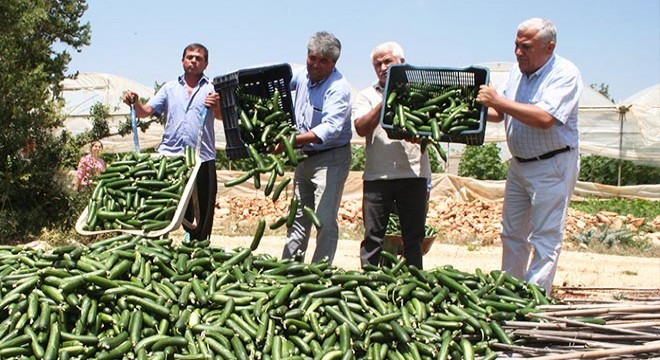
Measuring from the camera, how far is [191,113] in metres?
7.28

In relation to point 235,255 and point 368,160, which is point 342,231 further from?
point 235,255

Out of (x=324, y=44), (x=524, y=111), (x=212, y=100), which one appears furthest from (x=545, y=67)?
(x=212, y=100)

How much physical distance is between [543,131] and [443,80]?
38.9 inches

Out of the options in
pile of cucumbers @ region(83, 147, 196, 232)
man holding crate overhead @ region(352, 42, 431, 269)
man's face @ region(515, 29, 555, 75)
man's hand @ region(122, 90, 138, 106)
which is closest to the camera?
pile of cucumbers @ region(83, 147, 196, 232)

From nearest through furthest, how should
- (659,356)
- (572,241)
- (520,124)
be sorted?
(659,356) → (520,124) → (572,241)

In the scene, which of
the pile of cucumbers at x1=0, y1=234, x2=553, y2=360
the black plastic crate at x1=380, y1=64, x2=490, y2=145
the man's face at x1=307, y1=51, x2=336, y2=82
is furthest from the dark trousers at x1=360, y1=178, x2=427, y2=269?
the pile of cucumbers at x1=0, y1=234, x2=553, y2=360

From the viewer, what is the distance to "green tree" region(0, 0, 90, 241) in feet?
34.7

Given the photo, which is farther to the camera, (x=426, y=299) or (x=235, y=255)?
(x=235, y=255)

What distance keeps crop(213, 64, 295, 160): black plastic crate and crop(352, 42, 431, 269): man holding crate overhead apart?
0.71 meters

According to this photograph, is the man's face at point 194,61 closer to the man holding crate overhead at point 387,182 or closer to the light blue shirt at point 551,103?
the man holding crate overhead at point 387,182

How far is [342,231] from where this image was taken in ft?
46.9

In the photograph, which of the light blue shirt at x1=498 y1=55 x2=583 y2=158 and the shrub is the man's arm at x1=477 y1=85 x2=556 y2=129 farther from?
the shrub

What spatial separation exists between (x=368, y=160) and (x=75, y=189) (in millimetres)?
6692

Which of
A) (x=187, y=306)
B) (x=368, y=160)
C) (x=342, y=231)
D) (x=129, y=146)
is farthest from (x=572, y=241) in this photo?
(x=129, y=146)
